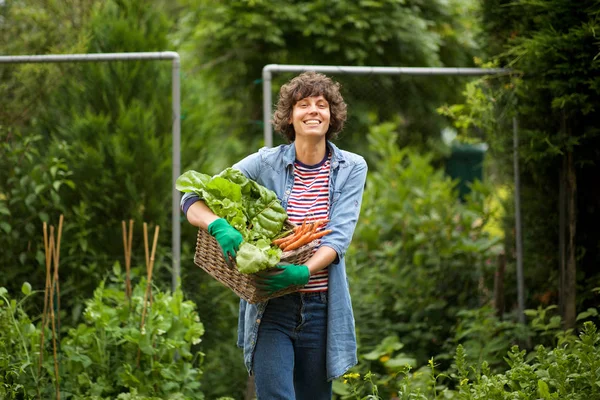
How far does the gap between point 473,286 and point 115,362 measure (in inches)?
102

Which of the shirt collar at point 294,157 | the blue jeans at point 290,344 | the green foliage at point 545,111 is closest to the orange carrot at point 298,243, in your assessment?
the blue jeans at point 290,344

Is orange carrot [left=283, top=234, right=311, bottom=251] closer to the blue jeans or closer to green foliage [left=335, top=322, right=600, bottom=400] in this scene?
the blue jeans

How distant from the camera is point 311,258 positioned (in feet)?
9.27

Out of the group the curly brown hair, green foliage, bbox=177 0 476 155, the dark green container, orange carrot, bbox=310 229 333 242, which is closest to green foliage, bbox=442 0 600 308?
the curly brown hair

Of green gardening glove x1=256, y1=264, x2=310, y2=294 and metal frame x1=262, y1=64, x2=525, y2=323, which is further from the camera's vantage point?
metal frame x1=262, y1=64, x2=525, y2=323

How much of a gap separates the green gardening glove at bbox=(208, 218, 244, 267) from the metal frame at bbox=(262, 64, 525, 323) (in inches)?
66.4

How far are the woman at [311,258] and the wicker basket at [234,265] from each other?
0.17 feet

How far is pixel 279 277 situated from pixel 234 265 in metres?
0.19

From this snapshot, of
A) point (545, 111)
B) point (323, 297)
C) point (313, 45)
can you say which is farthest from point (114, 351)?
point (313, 45)

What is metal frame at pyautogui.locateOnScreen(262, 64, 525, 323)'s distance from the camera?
4.42m

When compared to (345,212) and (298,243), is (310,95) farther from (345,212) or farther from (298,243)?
(298,243)

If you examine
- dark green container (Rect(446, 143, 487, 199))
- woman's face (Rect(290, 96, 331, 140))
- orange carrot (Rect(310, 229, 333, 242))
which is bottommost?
dark green container (Rect(446, 143, 487, 199))

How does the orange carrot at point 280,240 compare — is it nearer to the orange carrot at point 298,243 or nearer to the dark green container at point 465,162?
the orange carrot at point 298,243

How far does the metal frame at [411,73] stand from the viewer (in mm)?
4422
